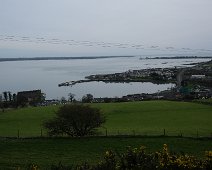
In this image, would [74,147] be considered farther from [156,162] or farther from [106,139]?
[156,162]

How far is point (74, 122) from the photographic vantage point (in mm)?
26375

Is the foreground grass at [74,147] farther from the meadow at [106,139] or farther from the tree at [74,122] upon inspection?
the tree at [74,122]

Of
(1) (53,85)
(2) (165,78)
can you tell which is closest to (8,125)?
(1) (53,85)

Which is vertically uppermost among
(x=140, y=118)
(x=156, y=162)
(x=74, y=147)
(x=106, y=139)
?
(x=156, y=162)

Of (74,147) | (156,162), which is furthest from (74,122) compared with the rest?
(156,162)

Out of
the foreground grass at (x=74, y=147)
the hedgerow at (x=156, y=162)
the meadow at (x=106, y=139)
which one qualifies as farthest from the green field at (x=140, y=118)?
the hedgerow at (x=156, y=162)

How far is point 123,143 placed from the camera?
21.6 meters

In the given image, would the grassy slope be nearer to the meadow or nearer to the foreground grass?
the meadow

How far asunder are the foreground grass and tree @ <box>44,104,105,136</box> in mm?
3240

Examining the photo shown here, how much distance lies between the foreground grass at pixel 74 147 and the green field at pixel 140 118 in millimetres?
6036

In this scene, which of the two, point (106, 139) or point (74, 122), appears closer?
point (106, 139)

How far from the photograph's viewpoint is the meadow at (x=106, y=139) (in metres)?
18.0

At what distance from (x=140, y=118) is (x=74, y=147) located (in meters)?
17.2

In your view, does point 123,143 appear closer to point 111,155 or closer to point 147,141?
point 147,141
